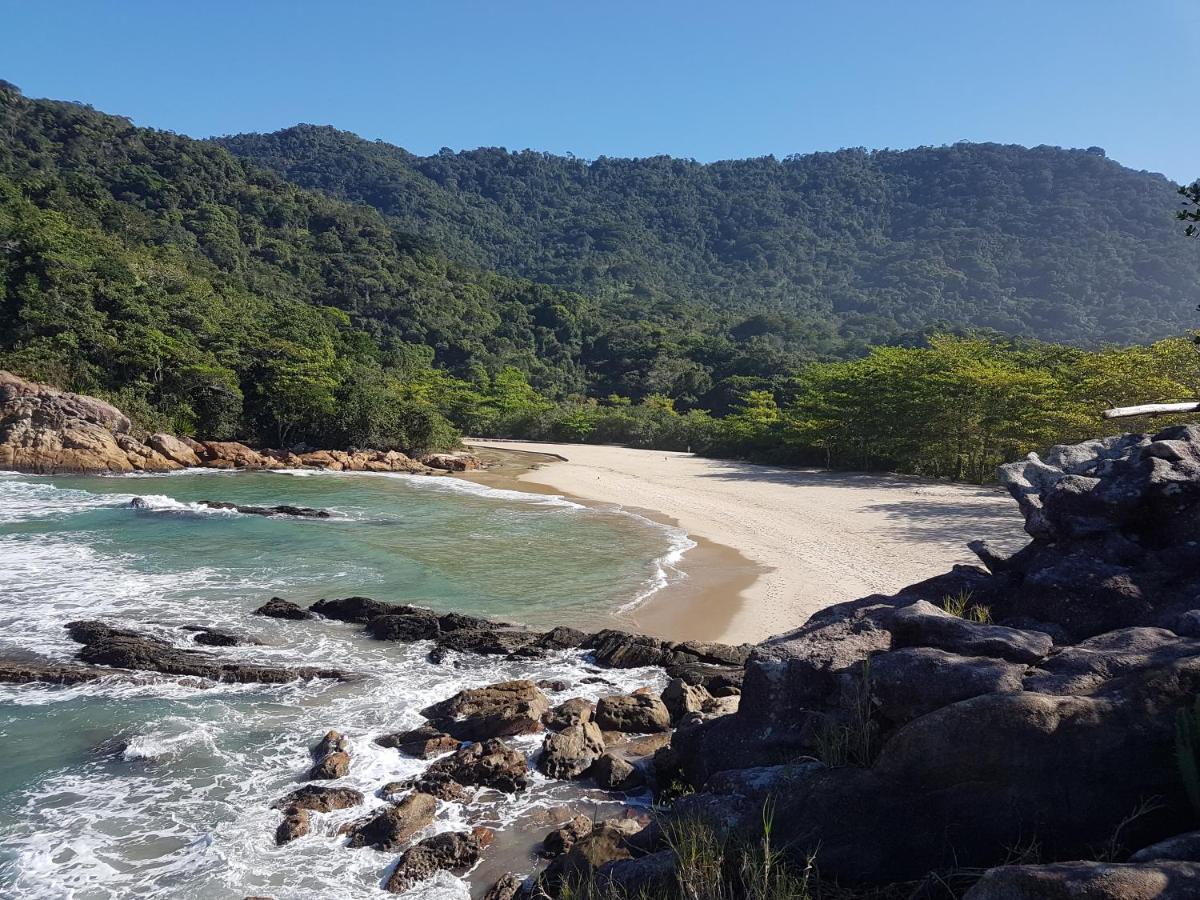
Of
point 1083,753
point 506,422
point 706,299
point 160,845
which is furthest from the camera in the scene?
point 706,299

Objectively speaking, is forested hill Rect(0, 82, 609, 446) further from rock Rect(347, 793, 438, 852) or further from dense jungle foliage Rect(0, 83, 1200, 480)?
rock Rect(347, 793, 438, 852)

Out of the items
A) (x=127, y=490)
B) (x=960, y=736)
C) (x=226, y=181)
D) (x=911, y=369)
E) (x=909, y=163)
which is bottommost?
(x=127, y=490)

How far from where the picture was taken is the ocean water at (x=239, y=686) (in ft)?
18.9

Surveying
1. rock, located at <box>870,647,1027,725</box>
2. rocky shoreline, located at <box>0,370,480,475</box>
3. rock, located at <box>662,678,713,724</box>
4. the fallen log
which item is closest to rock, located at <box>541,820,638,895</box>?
rock, located at <box>870,647,1027,725</box>

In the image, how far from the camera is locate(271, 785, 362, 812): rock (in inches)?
251

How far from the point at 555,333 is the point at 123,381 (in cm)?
5116

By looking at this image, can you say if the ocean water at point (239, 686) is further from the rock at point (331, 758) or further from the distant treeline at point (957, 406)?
the distant treeline at point (957, 406)

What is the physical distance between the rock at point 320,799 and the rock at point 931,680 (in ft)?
15.1

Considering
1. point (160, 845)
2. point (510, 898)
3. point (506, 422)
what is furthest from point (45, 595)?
point (506, 422)

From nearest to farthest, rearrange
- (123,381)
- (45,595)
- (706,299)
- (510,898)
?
(510,898) → (45,595) → (123,381) → (706,299)

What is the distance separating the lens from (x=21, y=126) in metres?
76.6

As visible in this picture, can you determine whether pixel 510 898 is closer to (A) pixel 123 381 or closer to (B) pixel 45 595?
(B) pixel 45 595

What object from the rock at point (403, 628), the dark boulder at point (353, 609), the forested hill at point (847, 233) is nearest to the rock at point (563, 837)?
the rock at point (403, 628)

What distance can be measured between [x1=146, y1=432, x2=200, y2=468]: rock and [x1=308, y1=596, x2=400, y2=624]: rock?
23.2m
